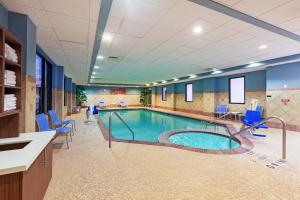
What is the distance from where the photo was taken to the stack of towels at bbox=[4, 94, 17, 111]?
6.26ft

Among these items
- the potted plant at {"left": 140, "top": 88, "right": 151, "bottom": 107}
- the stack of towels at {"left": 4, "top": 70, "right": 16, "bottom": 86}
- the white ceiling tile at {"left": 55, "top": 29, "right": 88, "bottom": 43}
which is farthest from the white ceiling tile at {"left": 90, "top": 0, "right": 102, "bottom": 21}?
the potted plant at {"left": 140, "top": 88, "right": 151, "bottom": 107}

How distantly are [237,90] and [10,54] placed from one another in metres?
9.49

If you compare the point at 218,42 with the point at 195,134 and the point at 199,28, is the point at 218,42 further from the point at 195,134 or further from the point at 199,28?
the point at 195,134

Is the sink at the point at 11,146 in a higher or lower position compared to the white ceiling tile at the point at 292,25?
lower

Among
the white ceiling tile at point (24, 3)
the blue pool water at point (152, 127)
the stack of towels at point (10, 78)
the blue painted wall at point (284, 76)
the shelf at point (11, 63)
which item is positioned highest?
the white ceiling tile at point (24, 3)

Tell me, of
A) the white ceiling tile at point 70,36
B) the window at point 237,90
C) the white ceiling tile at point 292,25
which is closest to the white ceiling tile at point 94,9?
the white ceiling tile at point 70,36

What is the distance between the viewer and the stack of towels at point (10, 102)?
1908 millimetres

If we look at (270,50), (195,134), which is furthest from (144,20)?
(195,134)

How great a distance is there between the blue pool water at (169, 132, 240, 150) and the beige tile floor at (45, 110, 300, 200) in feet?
3.90

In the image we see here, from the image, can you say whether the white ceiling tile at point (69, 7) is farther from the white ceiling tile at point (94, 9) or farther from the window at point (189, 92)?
the window at point (189, 92)

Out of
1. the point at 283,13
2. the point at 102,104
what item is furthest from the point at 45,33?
the point at 102,104

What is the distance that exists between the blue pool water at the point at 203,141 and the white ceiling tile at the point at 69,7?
4248mm

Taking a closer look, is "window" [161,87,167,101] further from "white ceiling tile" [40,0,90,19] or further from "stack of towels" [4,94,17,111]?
"stack of towels" [4,94,17,111]

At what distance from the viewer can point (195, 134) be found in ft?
19.7
